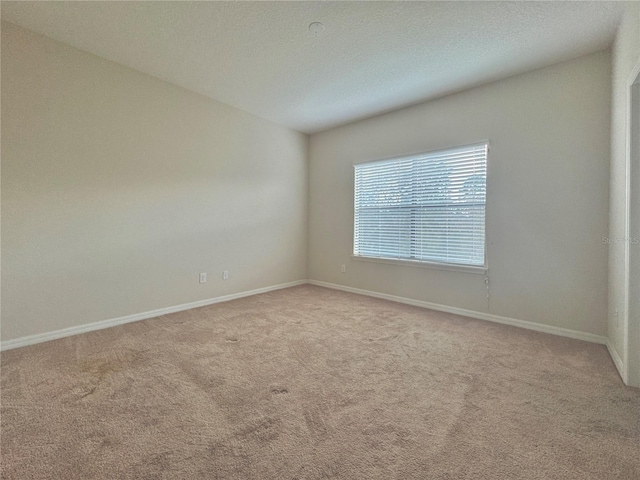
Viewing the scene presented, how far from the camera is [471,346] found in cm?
249

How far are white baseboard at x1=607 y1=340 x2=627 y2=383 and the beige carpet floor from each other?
0.22 feet

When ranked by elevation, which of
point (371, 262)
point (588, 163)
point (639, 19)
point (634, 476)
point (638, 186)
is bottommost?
point (634, 476)

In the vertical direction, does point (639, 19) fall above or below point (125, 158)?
above

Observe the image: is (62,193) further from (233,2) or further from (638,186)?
(638,186)

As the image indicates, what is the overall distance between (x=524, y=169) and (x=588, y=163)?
0.48 meters

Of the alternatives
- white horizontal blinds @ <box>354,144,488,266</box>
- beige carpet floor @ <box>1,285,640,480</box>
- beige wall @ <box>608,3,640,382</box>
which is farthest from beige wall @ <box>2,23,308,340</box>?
beige wall @ <box>608,3,640,382</box>

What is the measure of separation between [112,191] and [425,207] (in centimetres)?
357

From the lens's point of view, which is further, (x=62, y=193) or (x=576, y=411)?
(x=62, y=193)

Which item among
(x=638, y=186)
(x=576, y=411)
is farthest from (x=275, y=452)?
(x=638, y=186)

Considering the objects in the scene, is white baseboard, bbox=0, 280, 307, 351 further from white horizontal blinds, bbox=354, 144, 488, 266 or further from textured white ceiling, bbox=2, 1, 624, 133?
textured white ceiling, bbox=2, 1, 624, 133

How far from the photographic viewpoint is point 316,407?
5.38 feet

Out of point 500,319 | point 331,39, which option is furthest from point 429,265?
point 331,39

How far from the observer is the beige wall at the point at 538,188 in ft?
8.50

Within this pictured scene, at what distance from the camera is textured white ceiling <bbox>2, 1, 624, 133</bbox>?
212cm
